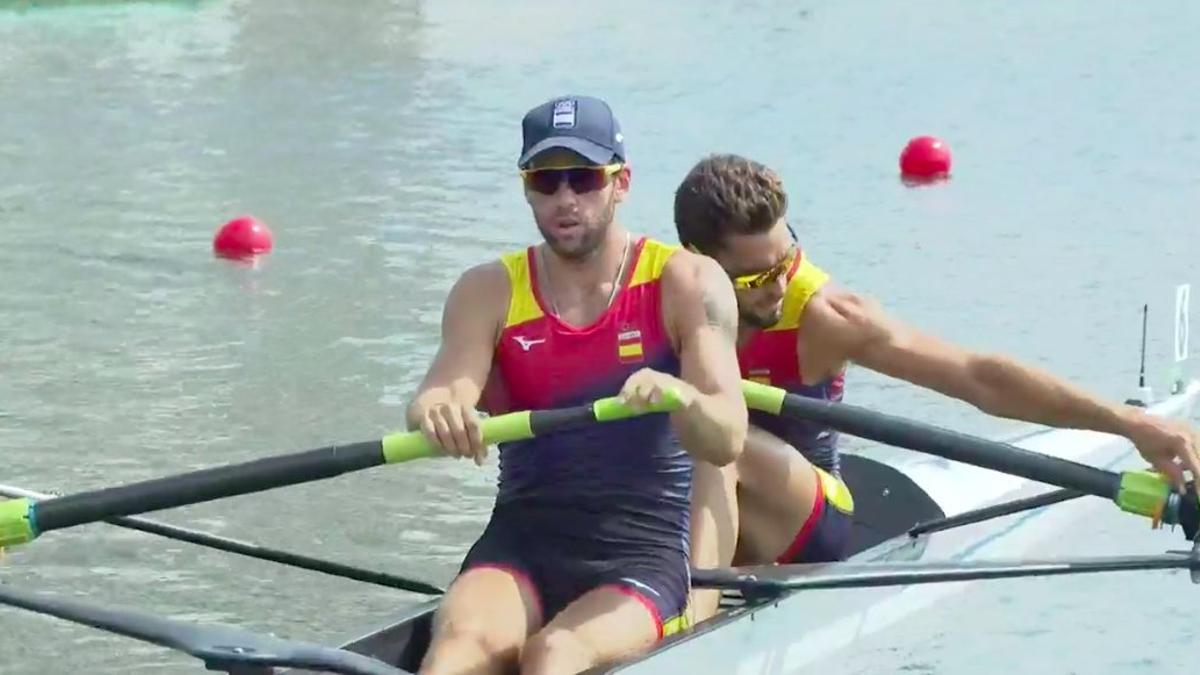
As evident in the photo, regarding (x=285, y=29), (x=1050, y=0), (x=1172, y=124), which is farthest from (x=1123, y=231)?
(x=1050, y=0)

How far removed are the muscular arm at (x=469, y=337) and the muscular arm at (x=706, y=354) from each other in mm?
311

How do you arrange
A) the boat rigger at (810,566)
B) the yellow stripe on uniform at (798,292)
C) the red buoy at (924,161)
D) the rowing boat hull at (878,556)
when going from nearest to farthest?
the boat rigger at (810,566) < the rowing boat hull at (878,556) < the yellow stripe on uniform at (798,292) < the red buoy at (924,161)

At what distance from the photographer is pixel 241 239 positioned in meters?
8.79

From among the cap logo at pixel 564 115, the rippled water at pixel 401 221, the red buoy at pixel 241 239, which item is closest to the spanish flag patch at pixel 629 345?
the cap logo at pixel 564 115

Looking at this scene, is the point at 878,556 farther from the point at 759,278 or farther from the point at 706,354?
the point at 706,354

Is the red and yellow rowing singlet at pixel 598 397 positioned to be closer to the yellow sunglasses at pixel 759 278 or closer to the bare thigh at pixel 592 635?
the bare thigh at pixel 592 635

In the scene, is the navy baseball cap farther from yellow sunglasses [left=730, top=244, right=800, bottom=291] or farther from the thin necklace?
yellow sunglasses [left=730, top=244, right=800, bottom=291]

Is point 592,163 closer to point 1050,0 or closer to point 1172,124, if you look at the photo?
point 1172,124

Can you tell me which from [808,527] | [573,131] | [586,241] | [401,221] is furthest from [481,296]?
[401,221]

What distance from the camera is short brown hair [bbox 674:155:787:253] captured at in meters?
4.10

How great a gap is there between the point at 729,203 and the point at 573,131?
63cm

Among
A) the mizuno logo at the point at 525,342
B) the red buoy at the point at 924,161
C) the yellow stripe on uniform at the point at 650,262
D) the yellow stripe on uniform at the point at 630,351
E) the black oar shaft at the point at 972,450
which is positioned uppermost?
the red buoy at the point at 924,161

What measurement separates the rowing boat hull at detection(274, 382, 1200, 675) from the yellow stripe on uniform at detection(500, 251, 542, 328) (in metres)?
0.58

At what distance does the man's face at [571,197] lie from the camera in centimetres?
355
